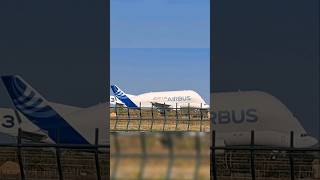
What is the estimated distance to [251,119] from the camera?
5.30m

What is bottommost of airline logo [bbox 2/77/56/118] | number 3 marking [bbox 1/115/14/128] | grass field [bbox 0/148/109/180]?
grass field [bbox 0/148/109/180]

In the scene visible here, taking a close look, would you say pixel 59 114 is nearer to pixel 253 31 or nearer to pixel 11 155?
pixel 11 155

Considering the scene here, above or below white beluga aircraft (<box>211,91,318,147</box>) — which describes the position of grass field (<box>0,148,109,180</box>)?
below

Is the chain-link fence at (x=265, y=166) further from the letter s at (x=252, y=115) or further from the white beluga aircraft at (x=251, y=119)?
the letter s at (x=252, y=115)

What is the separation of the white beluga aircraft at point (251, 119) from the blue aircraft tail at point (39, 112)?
1494 millimetres

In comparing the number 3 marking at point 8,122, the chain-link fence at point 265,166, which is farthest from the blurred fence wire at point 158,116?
the chain-link fence at point 265,166

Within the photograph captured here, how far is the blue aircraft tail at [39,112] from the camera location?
539 centimetres

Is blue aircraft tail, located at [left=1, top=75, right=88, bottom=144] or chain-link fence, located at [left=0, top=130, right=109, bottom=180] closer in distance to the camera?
chain-link fence, located at [left=0, top=130, right=109, bottom=180]

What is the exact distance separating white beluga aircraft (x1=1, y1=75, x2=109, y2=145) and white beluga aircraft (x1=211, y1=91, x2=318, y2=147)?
4.03ft

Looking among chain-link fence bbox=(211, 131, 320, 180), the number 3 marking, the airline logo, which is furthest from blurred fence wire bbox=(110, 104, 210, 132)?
chain-link fence bbox=(211, 131, 320, 180)

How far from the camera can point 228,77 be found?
5.14 meters

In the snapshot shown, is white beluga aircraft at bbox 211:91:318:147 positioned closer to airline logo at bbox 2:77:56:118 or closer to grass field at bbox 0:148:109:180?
grass field at bbox 0:148:109:180

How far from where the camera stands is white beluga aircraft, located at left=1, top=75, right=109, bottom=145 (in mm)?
5293

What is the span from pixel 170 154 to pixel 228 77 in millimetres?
1291
